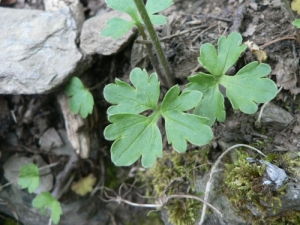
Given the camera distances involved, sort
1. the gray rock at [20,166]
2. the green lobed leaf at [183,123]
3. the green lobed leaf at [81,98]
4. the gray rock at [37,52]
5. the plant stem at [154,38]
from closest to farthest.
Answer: the green lobed leaf at [183,123]
the plant stem at [154,38]
the gray rock at [37,52]
the green lobed leaf at [81,98]
the gray rock at [20,166]

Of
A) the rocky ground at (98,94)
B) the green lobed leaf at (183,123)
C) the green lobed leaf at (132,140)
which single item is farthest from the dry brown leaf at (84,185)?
the green lobed leaf at (183,123)

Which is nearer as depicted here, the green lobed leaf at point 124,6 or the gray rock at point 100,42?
the green lobed leaf at point 124,6

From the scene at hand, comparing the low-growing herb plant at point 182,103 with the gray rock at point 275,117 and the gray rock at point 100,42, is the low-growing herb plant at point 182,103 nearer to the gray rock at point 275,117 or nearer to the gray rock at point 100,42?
the gray rock at point 275,117

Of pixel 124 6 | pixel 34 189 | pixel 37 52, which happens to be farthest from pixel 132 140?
pixel 34 189

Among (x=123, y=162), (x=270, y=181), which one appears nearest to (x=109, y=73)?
(x=123, y=162)

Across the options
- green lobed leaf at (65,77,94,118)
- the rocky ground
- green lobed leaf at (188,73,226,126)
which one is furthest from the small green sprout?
green lobed leaf at (65,77,94,118)

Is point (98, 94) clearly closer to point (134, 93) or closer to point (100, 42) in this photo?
point (100, 42)

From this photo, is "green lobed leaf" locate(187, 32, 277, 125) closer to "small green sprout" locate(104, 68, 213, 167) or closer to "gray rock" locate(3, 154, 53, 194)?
"small green sprout" locate(104, 68, 213, 167)
